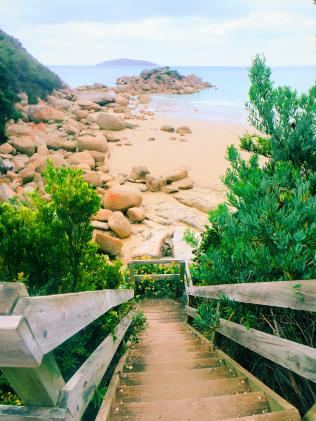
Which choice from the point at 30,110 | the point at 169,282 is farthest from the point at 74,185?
the point at 30,110

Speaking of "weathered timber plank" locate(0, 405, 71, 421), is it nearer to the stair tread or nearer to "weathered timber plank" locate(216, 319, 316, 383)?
"weathered timber plank" locate(216, 319, 316, 383)

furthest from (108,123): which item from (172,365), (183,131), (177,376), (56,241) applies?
(177,376)

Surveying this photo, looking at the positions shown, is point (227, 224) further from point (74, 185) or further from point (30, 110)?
point (30, 110)

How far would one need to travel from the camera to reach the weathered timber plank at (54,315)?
4.09 feet

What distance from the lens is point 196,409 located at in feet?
7.80

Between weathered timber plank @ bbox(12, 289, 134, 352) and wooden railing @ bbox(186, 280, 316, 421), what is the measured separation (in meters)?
1.09

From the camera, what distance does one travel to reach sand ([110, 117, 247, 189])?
56.5ft

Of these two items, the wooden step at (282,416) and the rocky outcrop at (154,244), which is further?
the rocky outcrop at (154,244)

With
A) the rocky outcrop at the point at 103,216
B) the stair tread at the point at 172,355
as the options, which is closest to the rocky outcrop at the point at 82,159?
the rocky outcrop at the point at 103,216

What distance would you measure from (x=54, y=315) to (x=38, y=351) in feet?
0.70

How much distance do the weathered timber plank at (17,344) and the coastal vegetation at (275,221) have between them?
4.44 ft

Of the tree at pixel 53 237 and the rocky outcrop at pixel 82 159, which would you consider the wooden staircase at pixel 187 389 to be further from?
the rocky outcrop at pixel 82 159

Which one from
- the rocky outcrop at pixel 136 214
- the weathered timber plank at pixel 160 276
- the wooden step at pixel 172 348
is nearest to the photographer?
the wooden step at pixel 172 348

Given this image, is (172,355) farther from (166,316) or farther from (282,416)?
(166,316)
